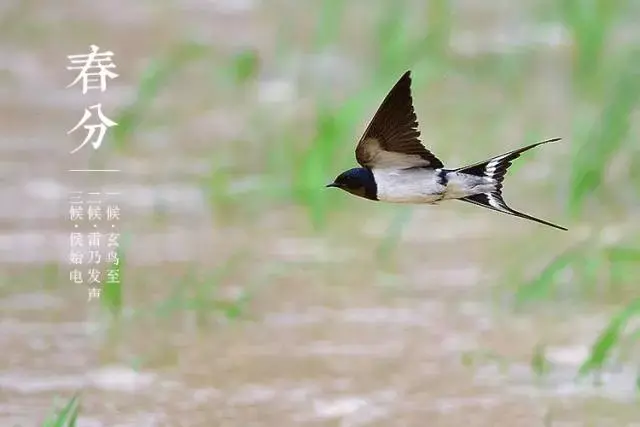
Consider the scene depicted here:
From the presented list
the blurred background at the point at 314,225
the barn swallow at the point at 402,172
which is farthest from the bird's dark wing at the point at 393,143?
the blurred background at the point at 314,225

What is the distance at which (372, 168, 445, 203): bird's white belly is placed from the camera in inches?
33.8

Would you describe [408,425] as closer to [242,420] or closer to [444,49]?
[242,420]

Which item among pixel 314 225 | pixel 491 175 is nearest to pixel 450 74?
pixel 314 225

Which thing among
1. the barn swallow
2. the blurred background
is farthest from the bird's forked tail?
the blurred background

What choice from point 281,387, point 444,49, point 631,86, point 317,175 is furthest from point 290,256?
point 631,86

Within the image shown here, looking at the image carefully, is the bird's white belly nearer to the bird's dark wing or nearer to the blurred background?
the bird's dark wing

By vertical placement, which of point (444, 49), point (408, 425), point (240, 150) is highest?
point (444, 49)

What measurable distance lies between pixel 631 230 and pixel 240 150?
45cm

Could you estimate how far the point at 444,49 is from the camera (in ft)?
4.98

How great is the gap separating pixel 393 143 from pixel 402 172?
0.02m

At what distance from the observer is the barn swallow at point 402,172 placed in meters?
0.86

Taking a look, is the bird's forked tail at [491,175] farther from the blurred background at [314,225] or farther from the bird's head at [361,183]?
the blurred background at [314,225]

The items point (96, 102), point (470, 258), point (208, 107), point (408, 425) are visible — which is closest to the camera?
point (408, 425)

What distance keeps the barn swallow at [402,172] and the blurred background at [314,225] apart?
0.36 m
